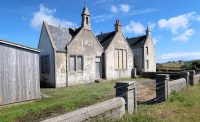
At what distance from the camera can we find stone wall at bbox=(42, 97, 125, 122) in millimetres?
6227

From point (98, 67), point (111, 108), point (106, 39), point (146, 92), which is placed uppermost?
point (106, 39)

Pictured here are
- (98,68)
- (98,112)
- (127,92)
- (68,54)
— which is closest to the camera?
(98,112)

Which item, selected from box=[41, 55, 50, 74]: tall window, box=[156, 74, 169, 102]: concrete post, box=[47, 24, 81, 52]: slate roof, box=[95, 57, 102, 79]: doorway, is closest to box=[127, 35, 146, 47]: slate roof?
box=[95, 57, 102, 79]: doorway

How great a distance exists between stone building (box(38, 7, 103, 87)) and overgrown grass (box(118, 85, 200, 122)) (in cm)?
1119

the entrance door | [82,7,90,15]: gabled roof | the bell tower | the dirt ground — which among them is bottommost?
the dirt ground

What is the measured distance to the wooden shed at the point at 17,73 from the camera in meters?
12.8

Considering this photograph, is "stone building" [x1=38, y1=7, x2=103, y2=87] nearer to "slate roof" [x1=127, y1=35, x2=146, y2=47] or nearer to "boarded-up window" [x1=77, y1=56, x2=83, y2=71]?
"boarded-up window" [x1=77, y1=56, x2=83, y2=71]

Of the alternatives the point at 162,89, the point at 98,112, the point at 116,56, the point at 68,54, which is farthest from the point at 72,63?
the point at 98,112

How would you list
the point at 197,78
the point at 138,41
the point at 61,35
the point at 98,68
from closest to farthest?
1. the point at 197,78
2. the point at 61,35
3. the point at 98,68
4. the point at 138,41

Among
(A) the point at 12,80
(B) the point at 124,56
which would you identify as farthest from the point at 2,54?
(B) the point at 124,56

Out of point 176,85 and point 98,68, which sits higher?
point 98,68

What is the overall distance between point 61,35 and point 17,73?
9797 millimetres

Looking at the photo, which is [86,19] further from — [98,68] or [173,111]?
[173,111]

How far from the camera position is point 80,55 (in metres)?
23.2
